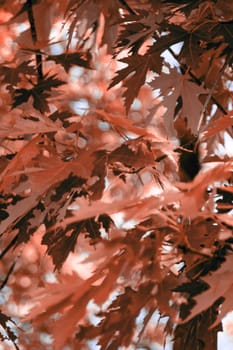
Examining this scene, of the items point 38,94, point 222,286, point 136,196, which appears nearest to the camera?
point 222,286

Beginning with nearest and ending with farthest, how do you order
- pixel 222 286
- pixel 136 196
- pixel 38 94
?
pixel 222 286 < pixel 136 196 < pixel 38 94

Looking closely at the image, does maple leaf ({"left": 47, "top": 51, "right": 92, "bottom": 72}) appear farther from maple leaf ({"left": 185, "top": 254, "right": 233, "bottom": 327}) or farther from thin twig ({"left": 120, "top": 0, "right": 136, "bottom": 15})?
maple leaf ({"left": 185, "top": 254, "right": 233, "bottom": 327})

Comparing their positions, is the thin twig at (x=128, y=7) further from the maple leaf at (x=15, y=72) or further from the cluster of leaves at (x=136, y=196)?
the maple leaf at (x=15, y=72)

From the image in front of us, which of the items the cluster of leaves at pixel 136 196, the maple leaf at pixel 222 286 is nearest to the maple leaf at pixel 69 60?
the cluster of leaves at pixel 136 196

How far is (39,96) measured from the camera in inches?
38.5

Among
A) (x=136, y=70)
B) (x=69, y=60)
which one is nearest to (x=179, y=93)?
(x=136, y=70)

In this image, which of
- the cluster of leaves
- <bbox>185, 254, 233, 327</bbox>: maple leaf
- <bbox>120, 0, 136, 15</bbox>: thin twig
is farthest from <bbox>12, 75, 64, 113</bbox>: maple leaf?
<bbox>185, 254, 233, 327</bbox>: maple leaf

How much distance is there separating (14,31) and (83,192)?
3.89 feet

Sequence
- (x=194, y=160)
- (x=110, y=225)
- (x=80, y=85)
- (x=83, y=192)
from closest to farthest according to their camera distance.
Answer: (x=83, y=192), (x=110, y=225), (x=194, y=160), (x=80, y=85)

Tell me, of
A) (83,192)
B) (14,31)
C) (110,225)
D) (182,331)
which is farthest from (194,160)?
(14,31)

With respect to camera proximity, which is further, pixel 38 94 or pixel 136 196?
pixel 38 94

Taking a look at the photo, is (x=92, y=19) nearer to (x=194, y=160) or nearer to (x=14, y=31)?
(x=194, y=160)

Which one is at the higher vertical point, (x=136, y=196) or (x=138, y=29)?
(x=138, y=29)

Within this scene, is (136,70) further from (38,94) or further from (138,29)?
(38,94)
